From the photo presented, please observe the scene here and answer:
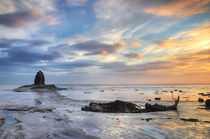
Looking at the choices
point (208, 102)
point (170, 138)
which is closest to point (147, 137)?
point (170, 138)

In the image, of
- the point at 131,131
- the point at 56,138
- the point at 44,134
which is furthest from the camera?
the point at 131,131

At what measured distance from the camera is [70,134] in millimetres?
13078

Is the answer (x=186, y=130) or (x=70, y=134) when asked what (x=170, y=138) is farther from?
(x=70, y=134)

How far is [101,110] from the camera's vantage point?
25688 millimetres

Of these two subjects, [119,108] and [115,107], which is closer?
[119,108]

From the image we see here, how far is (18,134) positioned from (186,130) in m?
15.7

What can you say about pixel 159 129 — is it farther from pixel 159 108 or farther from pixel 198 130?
Result: pixel 159 108

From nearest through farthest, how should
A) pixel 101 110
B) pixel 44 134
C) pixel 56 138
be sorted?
pixel 56 138, pixel 44 134, pixel 101 110

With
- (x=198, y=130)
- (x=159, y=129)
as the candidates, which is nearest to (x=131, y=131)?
(x=159, y=129)

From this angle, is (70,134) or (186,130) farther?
(186,130)

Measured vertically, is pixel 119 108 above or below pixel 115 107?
below

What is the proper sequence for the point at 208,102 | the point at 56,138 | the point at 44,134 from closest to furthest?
the point at 56,138 → the point at 44,134 → the point at 208,102

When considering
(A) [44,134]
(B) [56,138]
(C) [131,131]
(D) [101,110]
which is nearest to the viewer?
(B) [56,138]

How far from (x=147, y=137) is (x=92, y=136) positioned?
471 cm
